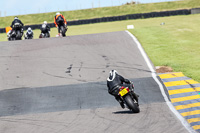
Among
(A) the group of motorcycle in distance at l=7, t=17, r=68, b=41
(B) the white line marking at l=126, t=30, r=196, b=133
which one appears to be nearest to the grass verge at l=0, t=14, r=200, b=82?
(B) the white line marking at l=126, t=30, r=196, b=133

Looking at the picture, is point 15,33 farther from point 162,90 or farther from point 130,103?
point 130,103

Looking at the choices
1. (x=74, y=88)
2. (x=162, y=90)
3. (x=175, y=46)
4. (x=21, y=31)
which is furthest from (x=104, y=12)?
(x=162, y=90)

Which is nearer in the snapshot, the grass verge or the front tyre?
the front tyre

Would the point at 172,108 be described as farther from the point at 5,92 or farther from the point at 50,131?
the point at 5,92

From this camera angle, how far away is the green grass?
5356 centimetres

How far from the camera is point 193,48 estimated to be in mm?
20062

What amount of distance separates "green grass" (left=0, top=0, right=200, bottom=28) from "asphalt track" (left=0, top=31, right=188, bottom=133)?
3140 centimetres

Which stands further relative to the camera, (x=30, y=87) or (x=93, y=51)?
(x=93, y=51)

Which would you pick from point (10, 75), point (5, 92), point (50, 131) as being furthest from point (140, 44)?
point (50, 131)

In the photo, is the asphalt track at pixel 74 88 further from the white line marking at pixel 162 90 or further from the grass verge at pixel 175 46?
the grass verge at pixel 175 46

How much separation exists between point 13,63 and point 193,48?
924 centimetres

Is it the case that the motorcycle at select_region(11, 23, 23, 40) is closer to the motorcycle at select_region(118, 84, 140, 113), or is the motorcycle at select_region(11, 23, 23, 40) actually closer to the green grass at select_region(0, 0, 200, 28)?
the motorcycle at select_region(118, 84, 140, 113)

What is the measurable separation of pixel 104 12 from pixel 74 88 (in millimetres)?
41938

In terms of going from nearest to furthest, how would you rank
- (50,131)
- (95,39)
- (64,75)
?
(50,131), (64,75), (95,39)
